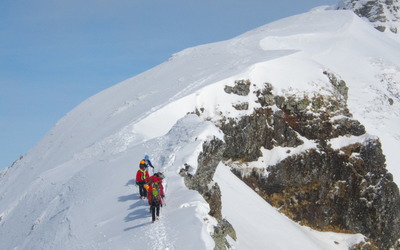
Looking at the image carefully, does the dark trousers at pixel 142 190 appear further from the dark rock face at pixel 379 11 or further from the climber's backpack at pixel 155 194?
the dark rock face at pixel 379 11

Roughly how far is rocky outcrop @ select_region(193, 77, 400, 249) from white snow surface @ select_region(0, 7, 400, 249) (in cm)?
75

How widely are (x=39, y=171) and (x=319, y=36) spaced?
37049mm

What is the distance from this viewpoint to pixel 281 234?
79.2 feet

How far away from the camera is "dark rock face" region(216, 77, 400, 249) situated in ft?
96.9

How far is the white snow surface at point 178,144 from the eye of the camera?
14883mm

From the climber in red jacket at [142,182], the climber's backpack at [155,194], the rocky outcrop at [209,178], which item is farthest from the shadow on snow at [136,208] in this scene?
the rocky outcrop at [209,178]

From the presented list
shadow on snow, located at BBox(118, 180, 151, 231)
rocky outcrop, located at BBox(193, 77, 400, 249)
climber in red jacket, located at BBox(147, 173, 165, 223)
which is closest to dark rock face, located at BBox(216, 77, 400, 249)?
rocky outcrop, located at BBox(193, 77, 400, 249)

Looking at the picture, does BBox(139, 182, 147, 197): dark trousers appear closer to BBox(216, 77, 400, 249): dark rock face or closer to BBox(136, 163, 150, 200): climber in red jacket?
BBox(136, 163, 150, 200): climber in red jacket

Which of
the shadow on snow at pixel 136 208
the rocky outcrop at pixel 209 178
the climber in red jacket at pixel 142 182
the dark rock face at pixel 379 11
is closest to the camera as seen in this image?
the shadow on snow at pixel 136 208

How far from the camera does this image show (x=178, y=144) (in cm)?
1962

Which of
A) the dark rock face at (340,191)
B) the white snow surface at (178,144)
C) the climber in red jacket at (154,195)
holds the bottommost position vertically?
the dark rock face at (340,191)

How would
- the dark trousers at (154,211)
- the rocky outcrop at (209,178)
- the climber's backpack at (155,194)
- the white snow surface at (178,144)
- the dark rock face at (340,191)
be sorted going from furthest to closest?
the dark rock face at (340,191)
the rocky outcrop at (209,178)
the white snow surface at (178,144)
the dark trousers at (154,211)
the climber's backpack at (155,194)

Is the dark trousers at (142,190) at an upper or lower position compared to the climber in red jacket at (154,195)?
lower

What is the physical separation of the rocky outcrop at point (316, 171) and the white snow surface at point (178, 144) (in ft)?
2.44
